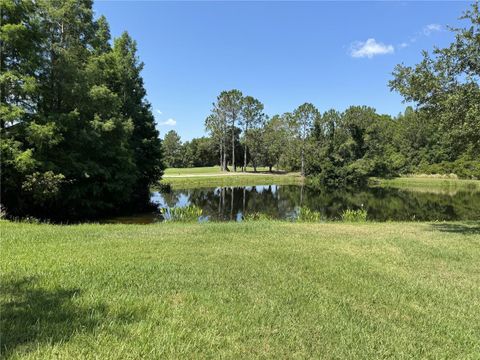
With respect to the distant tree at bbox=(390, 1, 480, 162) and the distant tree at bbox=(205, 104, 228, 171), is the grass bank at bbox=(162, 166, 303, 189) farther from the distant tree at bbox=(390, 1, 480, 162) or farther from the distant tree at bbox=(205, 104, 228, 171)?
the distant tree at bbox=(390, 1, 480, 162)

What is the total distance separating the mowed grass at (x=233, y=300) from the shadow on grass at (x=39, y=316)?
0.04ft

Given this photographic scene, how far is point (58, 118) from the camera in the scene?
15438mm

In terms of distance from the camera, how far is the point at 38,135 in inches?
555

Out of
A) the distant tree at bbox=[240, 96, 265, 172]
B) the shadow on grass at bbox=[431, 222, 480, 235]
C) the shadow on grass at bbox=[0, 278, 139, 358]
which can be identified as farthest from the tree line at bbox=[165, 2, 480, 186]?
the shadow on grass at bbox=[0, 278, 139, 358]

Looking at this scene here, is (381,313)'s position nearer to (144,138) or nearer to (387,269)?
(387,269)

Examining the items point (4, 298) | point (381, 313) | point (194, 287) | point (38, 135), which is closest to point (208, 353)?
point (194, 287)

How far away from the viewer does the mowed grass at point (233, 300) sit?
346cm

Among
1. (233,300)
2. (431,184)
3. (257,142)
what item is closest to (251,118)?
(257,142)

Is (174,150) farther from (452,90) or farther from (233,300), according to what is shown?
(233,300)

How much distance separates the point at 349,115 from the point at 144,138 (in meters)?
41.6

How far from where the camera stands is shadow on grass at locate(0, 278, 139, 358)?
3.29 metres

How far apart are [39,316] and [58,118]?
A: 45.0 feet

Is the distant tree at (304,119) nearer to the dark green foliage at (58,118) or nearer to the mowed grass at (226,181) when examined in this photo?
the mowed grass at (226,181)

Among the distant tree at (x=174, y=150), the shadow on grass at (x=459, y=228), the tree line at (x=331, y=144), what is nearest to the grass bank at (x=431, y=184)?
the tree line at (x=331, y=144)
